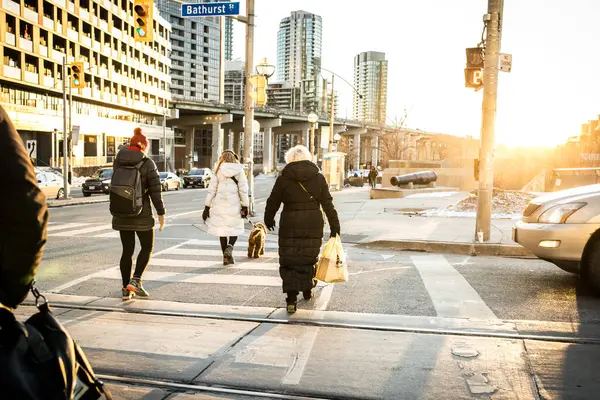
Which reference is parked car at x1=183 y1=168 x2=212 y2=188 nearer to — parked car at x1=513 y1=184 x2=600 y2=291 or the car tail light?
the car tail light

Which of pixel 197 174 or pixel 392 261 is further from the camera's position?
pixel 197 174

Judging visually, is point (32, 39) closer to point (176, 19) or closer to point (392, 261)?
point (392, 261)

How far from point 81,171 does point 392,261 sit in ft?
185

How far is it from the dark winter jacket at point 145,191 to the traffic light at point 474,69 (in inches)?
269

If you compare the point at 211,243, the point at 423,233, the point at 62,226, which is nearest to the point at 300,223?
the point at 211,243

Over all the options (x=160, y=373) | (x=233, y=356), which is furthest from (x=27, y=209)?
(x=233, y=356)

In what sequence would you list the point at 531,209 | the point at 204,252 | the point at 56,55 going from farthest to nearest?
the point at 56,55 → the point at 204,252 → the point at 531,209

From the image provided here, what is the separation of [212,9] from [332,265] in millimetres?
11020

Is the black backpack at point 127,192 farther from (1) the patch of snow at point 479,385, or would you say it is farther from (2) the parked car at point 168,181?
(2) the parked car at point 168,181

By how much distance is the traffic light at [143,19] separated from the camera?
14.8m

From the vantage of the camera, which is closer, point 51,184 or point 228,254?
point 228,254

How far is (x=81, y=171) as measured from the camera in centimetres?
5931

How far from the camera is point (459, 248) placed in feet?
32.8

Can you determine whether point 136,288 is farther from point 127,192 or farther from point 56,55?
point 56,55
